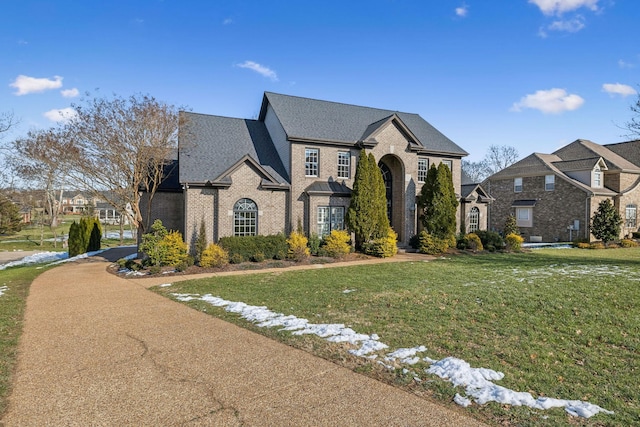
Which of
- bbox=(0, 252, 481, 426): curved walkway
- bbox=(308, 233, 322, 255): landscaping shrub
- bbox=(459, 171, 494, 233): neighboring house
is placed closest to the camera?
bbox=(0, 252, 481, 426): curved walkway

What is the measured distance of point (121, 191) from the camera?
66.1 feet

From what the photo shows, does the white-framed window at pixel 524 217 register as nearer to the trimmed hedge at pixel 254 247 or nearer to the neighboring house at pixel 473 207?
the neighboring house at pixel 473 207

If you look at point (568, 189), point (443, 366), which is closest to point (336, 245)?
point (443, 366)

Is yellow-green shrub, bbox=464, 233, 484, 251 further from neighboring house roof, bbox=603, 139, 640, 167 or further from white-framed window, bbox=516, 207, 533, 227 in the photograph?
neighboring house roof, bbox=603, 139, 640, 167

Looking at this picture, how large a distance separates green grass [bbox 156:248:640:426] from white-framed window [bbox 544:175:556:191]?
20772mm

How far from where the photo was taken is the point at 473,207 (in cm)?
2741

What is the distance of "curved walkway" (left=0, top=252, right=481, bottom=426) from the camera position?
14.2 ft

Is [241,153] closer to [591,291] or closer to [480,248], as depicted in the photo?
[480,248]

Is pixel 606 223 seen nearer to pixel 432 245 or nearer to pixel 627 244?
pixel 627 244

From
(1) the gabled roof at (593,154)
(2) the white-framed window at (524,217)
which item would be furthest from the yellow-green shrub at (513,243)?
(1) the gabled roof at (593,154)

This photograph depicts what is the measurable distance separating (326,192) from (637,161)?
3236cm

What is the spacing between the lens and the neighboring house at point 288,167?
770 inches

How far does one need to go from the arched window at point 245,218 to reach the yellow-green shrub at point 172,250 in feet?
10.9

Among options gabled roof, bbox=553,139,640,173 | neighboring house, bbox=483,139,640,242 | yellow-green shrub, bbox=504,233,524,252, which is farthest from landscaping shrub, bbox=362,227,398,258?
gabled roof, bbox=553,139,640,173
